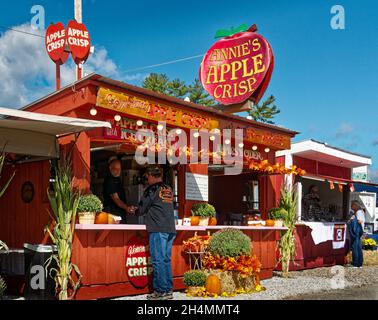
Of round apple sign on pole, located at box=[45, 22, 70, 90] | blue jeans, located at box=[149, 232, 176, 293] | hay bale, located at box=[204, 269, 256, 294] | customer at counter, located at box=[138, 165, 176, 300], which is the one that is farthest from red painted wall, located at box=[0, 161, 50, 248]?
hay bale, located at box=[204, 269, 256, 294]

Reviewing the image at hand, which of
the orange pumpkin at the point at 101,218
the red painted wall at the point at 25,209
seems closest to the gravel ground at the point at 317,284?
the red painted wall at the point at 25,209

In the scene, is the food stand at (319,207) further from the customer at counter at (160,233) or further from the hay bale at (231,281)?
the customer at counter at (160,233)

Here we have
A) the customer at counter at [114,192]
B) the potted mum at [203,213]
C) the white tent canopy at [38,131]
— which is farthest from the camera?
the potted mum at [203,213]

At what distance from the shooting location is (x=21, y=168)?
31.1 ft

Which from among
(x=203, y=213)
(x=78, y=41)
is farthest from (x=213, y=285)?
(x=78, y=41)

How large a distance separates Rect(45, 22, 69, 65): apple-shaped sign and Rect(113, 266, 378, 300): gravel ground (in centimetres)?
515

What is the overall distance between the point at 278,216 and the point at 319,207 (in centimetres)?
475

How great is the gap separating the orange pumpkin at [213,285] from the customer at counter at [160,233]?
666mm

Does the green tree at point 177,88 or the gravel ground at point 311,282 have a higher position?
the green tree at point 177,88

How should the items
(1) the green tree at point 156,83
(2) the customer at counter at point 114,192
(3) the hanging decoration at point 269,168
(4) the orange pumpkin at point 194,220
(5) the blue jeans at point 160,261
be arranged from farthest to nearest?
(1) the green tree at point 156,83 < (3) the hanging decoration at point 269,168 < (4) the orange pumpkin at point 194,220 < (2) the customer at counter at point 114,192 < (5) the blue jeans at point 160,261

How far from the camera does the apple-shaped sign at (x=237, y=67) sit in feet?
40.1
